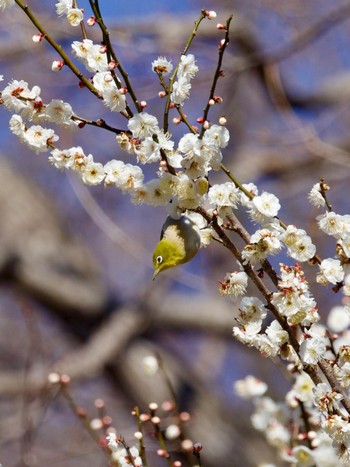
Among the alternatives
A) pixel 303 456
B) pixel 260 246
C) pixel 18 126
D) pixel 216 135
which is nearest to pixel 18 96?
pixel 18 126

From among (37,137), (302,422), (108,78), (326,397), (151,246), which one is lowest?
(151,246)

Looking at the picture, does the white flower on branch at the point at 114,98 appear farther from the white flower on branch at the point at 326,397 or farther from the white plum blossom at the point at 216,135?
the white flower on branch at the point at 326,397

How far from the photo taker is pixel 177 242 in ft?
3.67

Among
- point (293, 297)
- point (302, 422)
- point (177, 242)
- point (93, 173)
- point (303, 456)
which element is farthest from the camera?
point (302, 422)

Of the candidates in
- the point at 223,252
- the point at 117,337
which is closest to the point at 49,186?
the point at 223,252

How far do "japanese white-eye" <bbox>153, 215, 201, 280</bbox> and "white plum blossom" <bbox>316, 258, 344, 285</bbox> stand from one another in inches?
8.5

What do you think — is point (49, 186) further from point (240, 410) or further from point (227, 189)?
point (227, 189)

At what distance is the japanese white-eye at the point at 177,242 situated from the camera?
1087mm

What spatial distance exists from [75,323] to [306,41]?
1.99 m

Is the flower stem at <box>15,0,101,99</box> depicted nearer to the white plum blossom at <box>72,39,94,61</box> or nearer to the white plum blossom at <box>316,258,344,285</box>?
the white plum blossom at <box>72,39,94,61</box>

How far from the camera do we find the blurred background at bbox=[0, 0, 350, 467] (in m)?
3.51

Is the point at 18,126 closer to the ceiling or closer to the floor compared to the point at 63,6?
closer to the floor

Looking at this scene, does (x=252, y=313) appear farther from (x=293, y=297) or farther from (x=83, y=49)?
(x=83, y=49)

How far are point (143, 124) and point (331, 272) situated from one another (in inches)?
12.1
